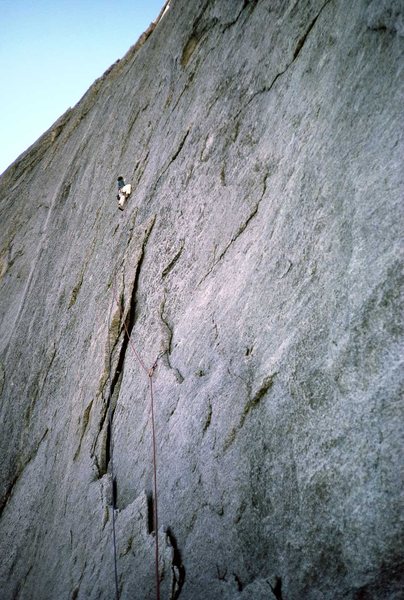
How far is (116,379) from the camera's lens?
153 inches

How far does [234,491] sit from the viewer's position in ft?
7.73

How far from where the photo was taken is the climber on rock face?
4.83 meters

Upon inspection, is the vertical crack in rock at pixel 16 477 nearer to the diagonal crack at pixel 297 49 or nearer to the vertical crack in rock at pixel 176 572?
the vertical crack in rock at pixel 176 572

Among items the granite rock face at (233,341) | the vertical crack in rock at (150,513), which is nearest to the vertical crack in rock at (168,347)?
the granite rock face at (233,341)

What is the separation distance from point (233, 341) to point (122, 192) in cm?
299

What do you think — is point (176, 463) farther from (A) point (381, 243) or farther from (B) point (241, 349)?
(A) point (381, 243)

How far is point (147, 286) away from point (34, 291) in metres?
2.94

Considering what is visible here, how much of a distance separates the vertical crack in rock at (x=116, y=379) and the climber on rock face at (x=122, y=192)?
0.80 metres

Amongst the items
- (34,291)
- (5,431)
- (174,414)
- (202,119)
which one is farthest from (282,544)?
(34,291)

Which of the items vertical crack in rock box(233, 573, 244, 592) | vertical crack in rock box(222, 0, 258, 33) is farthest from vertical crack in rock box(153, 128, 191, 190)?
vertical crack in rock box(233, 573, 244, 592)

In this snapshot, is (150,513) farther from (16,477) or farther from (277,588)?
(16,477)

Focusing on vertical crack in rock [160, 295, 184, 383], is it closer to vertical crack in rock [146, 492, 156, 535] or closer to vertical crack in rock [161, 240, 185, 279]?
vertical crack in rock [161, 240, 185, 279]

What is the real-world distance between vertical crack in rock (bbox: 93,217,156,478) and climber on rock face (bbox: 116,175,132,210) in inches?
31.6

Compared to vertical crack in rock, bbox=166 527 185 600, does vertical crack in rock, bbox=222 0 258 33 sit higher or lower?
higher
